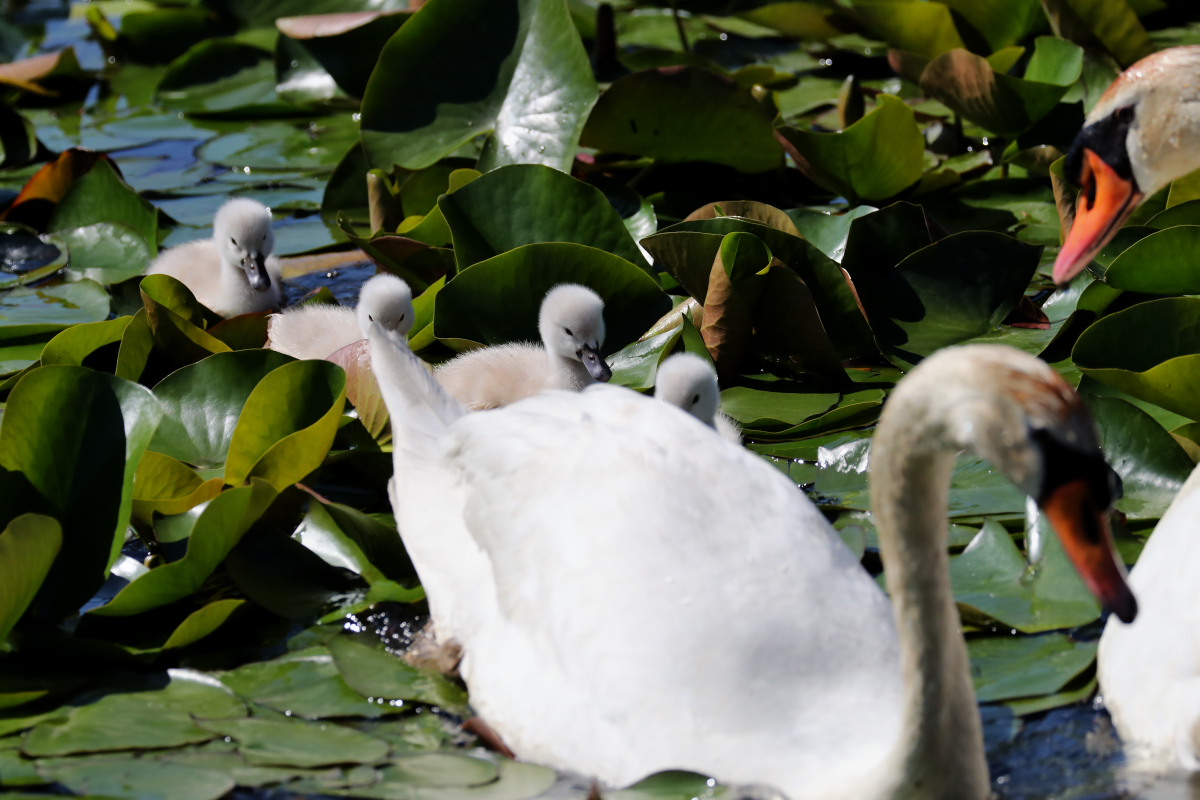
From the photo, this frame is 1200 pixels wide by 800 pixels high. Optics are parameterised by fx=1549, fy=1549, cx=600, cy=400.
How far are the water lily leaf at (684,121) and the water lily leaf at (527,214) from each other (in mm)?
588

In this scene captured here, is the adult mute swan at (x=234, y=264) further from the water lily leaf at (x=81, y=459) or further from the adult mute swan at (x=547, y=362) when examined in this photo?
the water lily leaf at (x=81, y=459)

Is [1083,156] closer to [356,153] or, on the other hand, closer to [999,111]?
[999,111]

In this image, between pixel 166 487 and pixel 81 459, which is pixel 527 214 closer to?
→ pixel 166 487

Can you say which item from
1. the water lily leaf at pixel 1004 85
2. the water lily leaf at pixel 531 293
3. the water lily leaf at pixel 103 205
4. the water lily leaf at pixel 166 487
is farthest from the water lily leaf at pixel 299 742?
the water lily leaf at pixel 1004 85

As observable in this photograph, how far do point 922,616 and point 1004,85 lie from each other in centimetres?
273

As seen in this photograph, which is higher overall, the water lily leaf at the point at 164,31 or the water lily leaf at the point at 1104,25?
the water lily leaf at the point at 1104,25

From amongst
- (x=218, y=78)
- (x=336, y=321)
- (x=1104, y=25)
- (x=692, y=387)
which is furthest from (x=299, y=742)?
(x=218, y=78)

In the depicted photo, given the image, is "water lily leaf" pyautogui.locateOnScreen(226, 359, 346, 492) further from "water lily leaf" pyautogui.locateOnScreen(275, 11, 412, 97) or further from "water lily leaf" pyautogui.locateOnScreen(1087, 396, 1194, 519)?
"water lily leaf" pyautogui.locateOnScreen(275, 11, 412, 97)

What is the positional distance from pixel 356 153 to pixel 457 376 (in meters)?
1.51

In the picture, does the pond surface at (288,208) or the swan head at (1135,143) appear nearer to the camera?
the pond surface at (288,208)

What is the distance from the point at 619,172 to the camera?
4.88 metres

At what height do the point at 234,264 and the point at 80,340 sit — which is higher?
the point at 80,340

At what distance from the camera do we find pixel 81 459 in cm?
270

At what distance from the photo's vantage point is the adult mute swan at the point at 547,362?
3420 mm
